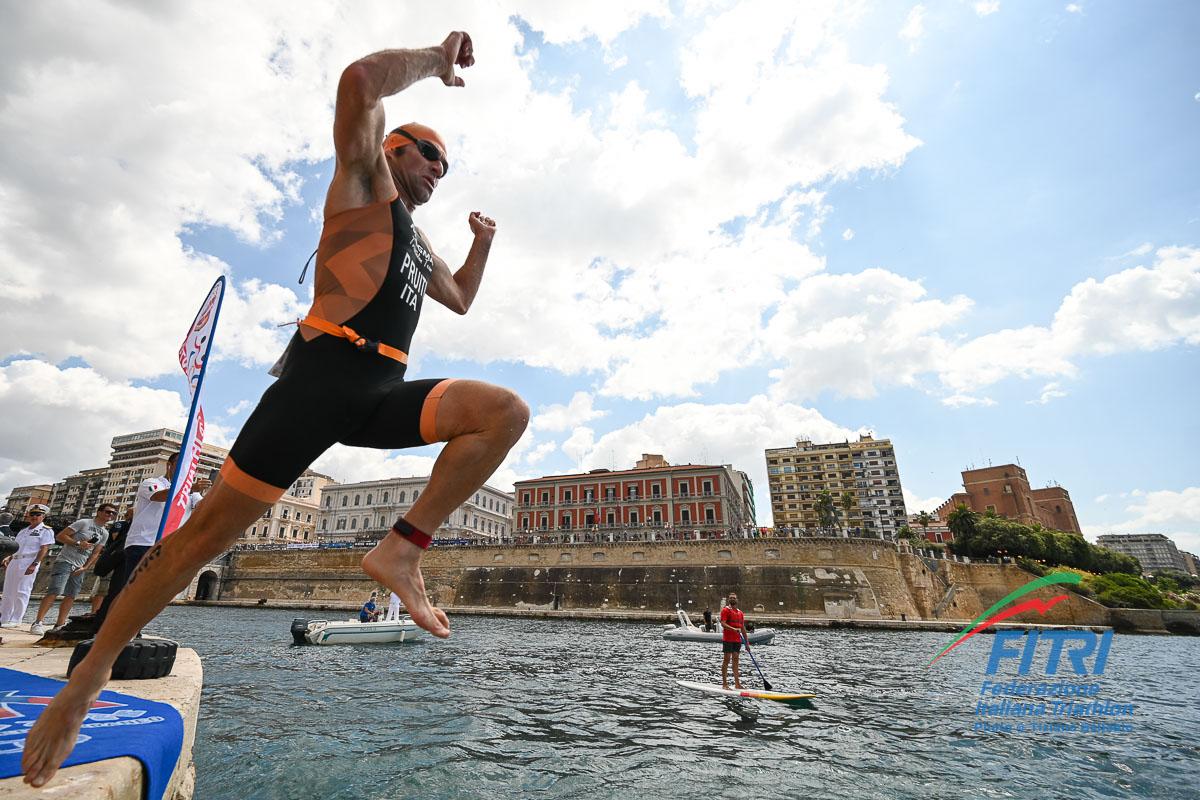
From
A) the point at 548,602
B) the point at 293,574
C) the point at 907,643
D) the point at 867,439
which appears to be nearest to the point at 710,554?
the point at 548,602

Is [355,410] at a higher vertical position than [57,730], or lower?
higher

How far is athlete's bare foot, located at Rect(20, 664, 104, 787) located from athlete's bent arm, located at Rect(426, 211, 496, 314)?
1.86m

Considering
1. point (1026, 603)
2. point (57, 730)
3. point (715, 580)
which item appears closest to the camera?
point (57, 730)

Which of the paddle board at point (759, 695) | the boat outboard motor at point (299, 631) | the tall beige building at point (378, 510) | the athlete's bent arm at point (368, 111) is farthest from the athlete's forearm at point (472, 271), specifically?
the tall beige building at point (378, 510)

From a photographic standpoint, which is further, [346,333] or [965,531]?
→ [965,531]

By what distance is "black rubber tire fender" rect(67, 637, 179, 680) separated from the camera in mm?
3377

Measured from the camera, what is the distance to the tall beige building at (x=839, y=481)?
8875 cm

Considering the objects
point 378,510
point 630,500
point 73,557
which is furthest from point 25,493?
point 73,557

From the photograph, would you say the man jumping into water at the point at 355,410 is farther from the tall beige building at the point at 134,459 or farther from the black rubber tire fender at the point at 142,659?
the tall beige building at the point at 134,459

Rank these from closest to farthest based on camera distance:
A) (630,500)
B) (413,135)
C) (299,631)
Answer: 1. (413,135)
2. (299,631)
3. (630,500)

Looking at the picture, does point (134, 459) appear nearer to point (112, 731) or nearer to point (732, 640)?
point (732, 640)

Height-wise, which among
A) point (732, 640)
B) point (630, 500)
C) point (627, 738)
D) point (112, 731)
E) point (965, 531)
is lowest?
point (627, 738)

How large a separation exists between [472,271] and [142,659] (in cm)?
326

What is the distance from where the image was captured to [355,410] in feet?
6.31
